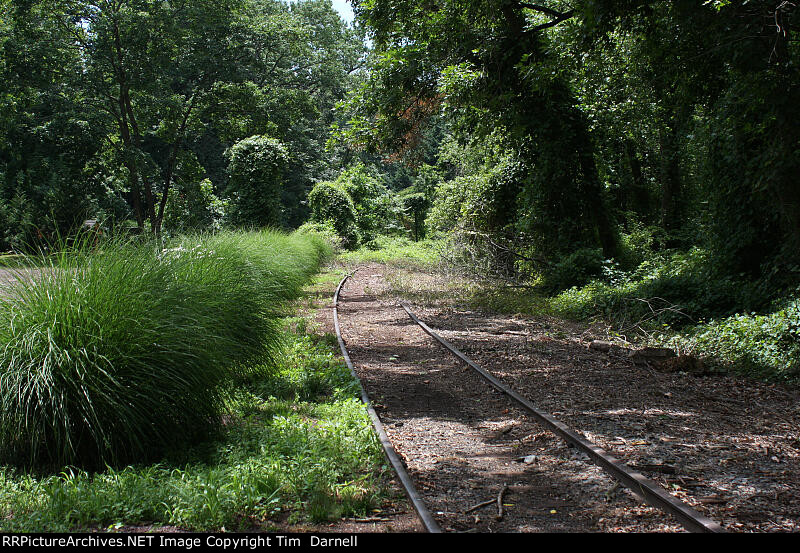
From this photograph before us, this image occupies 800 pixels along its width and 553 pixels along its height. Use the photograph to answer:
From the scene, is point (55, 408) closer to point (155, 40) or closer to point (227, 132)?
point (155, 40)

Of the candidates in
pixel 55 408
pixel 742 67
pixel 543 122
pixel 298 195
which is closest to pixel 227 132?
pixel 298 195

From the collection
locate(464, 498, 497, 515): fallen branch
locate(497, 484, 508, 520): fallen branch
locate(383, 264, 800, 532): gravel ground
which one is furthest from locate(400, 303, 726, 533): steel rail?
locate(464, 498, 497, 515): fallen branch

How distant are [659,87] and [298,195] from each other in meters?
41.1

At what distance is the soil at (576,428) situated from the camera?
152 inches

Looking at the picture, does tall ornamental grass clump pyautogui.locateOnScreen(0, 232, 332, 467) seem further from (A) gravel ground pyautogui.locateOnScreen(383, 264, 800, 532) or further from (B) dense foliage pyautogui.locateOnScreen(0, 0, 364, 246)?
(B) dense foliage pyautogui.locateOnScreen(0, 0, 364, 246)

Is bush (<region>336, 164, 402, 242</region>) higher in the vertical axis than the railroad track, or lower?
higher

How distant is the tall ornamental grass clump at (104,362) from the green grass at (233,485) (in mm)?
209

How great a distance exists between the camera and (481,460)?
4910mm

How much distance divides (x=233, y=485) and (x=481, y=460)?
2007 millimetres

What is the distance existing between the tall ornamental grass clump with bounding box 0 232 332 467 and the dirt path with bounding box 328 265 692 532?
189 cm

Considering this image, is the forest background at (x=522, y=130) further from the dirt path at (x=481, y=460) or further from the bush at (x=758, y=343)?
the dirt path at (x=481, y=460)

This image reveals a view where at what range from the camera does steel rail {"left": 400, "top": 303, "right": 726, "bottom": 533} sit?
345cm

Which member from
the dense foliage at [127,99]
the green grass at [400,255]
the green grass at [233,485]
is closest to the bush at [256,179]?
the dense foliage at [127,99]

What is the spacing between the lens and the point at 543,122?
573 inches
